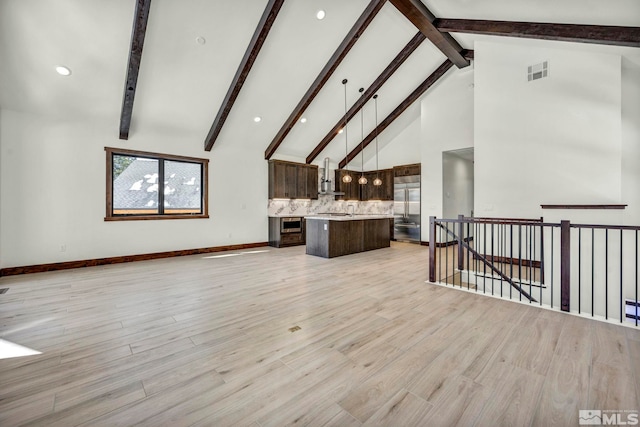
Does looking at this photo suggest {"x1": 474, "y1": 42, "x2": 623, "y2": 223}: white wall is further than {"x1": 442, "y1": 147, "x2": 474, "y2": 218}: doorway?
No

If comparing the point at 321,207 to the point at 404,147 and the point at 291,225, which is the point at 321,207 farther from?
the point at 404,147

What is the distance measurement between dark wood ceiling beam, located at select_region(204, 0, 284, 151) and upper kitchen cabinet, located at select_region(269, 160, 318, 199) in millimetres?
1910

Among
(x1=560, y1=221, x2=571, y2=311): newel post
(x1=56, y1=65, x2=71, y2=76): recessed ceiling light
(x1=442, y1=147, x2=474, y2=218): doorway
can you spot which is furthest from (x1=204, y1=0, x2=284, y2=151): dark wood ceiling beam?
(x1=442, y1=147, x2=474, y2=218): doorway

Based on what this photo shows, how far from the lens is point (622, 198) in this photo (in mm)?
4293

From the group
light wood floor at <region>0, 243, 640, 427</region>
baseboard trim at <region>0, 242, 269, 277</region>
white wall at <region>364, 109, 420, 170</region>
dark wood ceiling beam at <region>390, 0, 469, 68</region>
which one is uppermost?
dark wood ceiling beam at <region>390, 0, 469, 68</region>

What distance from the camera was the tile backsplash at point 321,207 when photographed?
8321mm

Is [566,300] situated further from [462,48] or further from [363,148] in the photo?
[363,148]

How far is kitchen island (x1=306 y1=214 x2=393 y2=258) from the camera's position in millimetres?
6035

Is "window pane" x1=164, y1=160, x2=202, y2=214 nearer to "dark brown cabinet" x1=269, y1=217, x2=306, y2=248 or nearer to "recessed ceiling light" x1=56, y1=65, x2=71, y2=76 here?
"dark brown cabinet" x1=269, y1=217, x2=306, y2=248

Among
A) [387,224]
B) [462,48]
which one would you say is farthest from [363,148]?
[462,48]

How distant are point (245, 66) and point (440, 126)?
17.2 ft

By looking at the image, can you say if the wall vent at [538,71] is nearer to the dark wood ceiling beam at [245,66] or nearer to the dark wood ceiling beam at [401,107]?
the dark wood ceiling beam at [401,107]

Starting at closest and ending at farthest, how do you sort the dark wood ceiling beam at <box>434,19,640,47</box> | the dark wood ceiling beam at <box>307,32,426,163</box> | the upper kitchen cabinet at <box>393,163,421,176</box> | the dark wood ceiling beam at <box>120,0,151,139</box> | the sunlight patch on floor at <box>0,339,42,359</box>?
the sunlight patch on floor at <box>0,339,42,359</box>, the dark wood ceiling beam at <box>434,19,640,47</box>, the dark wood ceiling beam at <box>120,0,151,139</box>, the dark wood ceiling beam at <box>307,32,426,163</box>, the upper kitchen cabinet at <box>393,163,421,176</box>

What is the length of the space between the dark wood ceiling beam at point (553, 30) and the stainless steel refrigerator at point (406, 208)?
420 cm
